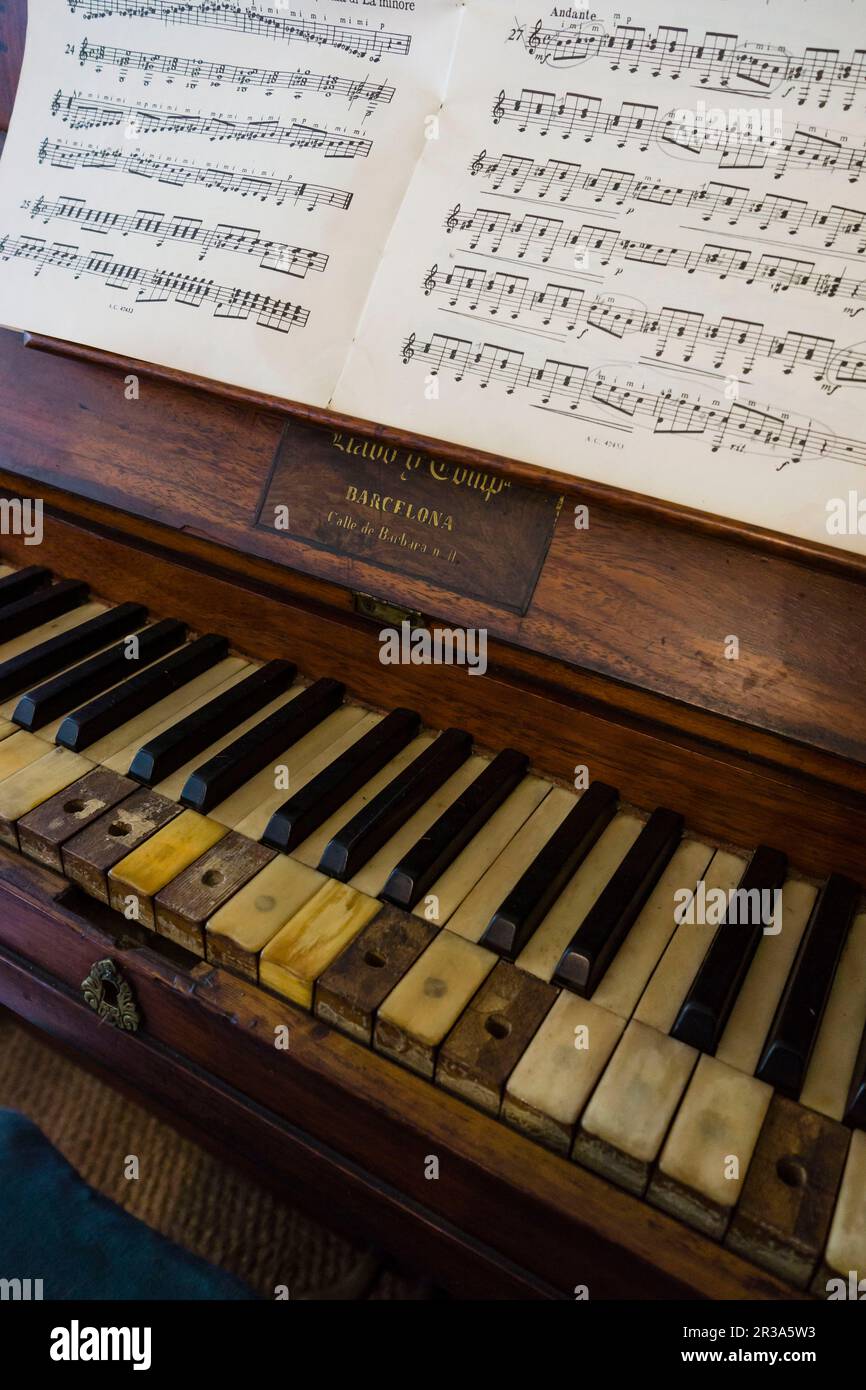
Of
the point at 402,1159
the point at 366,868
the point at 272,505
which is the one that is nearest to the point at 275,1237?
the point at 402,1159

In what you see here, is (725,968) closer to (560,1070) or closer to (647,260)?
(560,1070)

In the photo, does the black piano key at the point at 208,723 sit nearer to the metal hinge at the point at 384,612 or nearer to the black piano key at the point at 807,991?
the metal hinge at the point at 384,612

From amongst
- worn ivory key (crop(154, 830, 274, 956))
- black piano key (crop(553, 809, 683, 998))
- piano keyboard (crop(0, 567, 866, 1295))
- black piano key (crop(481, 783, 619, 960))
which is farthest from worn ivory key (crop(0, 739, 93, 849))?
black piano key (crop(553, 809, 683, 998))

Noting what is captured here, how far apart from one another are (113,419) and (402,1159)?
1.35 meters

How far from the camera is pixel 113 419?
5.82ft

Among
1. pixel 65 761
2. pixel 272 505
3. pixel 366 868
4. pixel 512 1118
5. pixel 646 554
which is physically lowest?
pixel 512 1118

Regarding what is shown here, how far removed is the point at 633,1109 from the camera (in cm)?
108

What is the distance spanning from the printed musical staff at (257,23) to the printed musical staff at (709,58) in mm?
226

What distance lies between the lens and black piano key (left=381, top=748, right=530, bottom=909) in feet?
4.28

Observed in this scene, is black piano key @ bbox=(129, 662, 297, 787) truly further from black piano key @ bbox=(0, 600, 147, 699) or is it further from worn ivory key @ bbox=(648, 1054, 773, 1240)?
worn ivory key @ bbox=(648, 1054, 773, 1240)

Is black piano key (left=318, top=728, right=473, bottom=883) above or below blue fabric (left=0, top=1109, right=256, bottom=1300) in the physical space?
above

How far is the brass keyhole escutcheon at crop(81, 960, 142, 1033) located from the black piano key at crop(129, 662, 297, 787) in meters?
0.28

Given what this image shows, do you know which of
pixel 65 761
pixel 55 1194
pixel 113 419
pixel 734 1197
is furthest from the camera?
pixel 113 419

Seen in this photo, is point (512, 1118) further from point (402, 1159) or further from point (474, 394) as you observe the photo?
point (474, 394)
